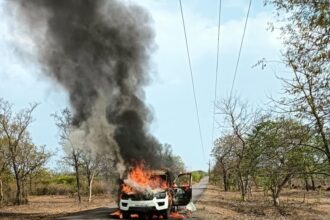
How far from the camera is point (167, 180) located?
23078 millimetres

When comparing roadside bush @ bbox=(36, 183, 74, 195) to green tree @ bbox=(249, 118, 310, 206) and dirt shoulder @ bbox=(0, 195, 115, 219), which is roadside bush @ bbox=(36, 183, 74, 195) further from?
green tree @ bbox=(249, 118, 310, 206)

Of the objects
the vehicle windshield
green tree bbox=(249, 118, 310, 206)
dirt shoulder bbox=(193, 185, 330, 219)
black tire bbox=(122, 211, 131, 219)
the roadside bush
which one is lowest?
dirt shoulder bbox=(193, 185, 330, 219)

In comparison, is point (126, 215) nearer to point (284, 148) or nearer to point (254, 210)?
point (284, 148)

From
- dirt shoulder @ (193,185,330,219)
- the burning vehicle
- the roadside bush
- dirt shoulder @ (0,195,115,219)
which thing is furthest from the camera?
the roadside bush

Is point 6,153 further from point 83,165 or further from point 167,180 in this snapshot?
point 167,180

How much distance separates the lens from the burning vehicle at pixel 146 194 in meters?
21.5

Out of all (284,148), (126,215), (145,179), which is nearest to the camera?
(126,215)

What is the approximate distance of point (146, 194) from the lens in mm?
21594

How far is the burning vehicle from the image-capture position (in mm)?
21453

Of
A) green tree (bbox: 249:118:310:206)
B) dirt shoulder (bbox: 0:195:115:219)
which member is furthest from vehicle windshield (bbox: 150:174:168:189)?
dirt shoulder (bbox: 0:195:115:219)

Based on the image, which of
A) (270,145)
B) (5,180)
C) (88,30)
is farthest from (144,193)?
(5,180)

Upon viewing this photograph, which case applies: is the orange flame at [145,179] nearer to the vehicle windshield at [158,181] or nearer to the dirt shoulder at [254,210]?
the vehicle windshield at [158,181]

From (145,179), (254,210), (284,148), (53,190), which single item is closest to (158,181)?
(145,179)

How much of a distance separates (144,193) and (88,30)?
28.4 ft
